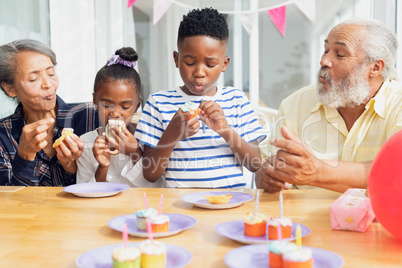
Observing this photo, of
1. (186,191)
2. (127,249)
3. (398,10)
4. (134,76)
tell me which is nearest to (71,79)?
(134,76)

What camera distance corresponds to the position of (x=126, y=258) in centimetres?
78

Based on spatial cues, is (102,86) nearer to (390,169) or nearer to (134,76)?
(134,76)

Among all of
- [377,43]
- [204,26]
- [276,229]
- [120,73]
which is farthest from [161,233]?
[377,43]

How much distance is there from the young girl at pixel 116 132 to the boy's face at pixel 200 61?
0.37m

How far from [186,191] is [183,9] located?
2.77 meters

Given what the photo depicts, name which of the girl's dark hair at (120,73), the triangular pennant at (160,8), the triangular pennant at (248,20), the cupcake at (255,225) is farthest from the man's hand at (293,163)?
the triangular pennant at (160,8)

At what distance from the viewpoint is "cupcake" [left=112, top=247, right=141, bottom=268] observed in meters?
0.78

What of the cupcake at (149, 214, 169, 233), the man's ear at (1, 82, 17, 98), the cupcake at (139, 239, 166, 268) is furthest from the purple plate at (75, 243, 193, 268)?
the man's ear at (1, 82, 17, 98)

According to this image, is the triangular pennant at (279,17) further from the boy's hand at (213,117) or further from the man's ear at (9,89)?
the man's ear at (9,89)

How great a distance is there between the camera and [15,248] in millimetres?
976

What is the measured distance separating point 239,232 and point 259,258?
179mm

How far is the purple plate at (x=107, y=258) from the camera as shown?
2.69 feet

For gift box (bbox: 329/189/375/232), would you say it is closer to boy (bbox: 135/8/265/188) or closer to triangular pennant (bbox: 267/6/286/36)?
boy (bbox: 135/8/265/188)

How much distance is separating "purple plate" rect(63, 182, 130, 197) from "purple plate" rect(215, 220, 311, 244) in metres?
0.57
